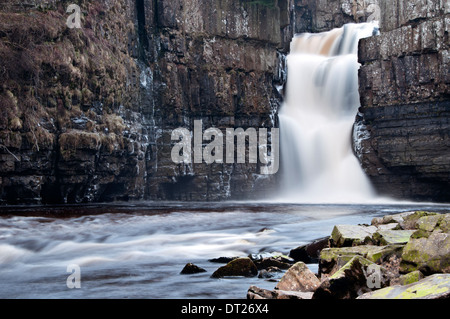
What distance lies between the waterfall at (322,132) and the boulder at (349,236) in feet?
65.4

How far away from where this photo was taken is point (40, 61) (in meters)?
21.3

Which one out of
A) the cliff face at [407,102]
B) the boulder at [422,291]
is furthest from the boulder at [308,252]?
the cliff face at [407,102]

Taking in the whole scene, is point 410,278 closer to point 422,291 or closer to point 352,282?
point 352,282

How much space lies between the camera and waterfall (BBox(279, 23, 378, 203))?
30.9 metres

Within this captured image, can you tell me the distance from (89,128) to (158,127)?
6.57 metres

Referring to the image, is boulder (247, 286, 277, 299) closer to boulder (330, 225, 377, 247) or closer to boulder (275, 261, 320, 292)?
boulder (275, 261, 320, 292)

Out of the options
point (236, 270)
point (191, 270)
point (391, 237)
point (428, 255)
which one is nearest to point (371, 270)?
point (428, 255)

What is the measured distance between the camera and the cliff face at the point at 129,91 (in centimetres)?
2097

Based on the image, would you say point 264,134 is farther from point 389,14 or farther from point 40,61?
point 40,61

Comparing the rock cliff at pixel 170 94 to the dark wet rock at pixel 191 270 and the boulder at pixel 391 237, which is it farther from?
the boulder at pixel 391 237

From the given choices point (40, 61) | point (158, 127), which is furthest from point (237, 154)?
point (40, 61)

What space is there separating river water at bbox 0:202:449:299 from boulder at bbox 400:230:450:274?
211 centimetres

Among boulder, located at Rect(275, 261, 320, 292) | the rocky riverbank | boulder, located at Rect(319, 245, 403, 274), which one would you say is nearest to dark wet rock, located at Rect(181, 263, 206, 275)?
the rocky riverbank

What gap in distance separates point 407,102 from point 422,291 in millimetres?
25780
